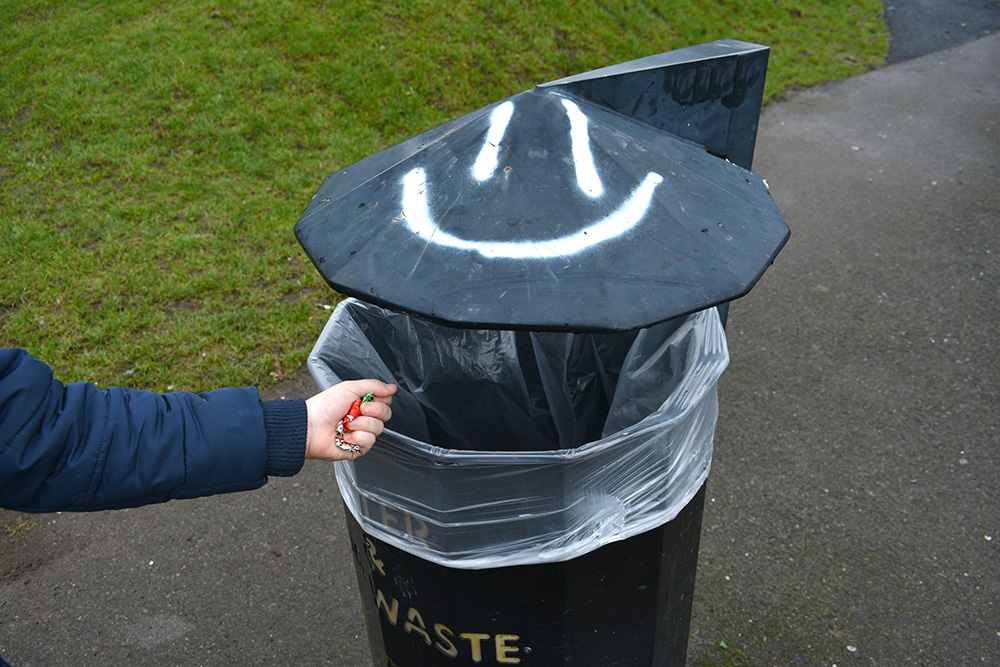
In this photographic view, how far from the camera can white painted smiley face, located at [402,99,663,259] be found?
3.62ft

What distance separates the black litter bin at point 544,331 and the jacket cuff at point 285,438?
0.44 ft

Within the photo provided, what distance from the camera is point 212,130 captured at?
4.32m

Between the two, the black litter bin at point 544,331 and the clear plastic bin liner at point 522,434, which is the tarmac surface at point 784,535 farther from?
the clear plastic bin liner at point 522,434

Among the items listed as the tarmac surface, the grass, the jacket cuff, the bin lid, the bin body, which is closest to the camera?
the bin lid

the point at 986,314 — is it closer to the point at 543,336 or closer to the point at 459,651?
the point at 543,336

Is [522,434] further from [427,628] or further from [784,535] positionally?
[784,535]

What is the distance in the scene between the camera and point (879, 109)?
550cm

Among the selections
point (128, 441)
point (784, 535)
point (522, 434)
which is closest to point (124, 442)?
point (128, 441)

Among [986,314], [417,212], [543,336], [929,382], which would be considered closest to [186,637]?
[543,336]

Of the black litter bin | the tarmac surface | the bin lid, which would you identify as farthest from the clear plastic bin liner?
the tarmac surface

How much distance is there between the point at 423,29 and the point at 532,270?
4.54 meters

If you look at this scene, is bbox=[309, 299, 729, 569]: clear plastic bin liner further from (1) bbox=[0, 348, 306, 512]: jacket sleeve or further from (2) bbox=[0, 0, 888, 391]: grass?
(2) bbox=[0, 0, 888, 391]: grass

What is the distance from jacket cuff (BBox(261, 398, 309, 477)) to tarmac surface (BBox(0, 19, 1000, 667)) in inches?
47.0

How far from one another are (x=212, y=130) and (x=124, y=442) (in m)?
3.66
